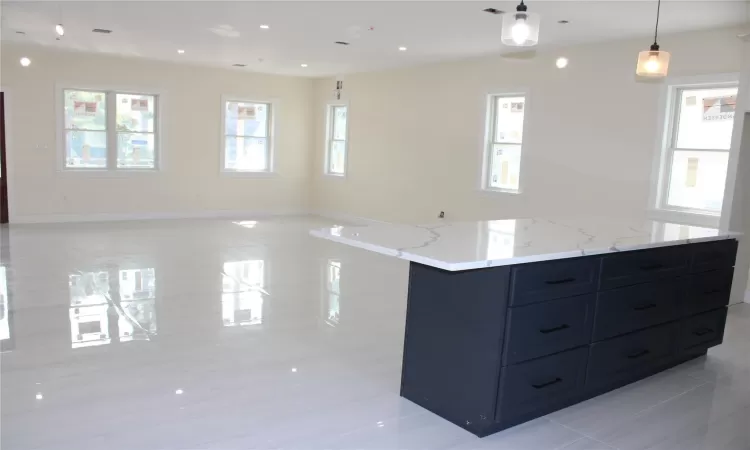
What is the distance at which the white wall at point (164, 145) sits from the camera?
8.65 metres

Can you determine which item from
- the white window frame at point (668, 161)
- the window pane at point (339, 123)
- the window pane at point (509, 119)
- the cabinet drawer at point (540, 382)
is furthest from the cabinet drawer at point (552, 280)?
the window pane at point (339, 123)

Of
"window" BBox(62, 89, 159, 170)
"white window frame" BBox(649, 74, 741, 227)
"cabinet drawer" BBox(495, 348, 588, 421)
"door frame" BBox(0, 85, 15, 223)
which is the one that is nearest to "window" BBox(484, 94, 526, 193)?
"white window frame" BBox(649, 74, 741, 227)

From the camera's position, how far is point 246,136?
34.7 feet

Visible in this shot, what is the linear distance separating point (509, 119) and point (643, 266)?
4.66m

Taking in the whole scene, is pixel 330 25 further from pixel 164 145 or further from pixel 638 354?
pixel 164 145

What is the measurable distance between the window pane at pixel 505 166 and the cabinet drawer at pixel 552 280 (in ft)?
15.1

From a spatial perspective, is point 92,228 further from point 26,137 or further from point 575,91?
point 575,91

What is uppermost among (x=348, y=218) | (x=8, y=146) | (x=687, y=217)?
(x=8, y=146)

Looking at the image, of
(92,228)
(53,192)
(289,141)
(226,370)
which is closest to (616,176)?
(226,370)

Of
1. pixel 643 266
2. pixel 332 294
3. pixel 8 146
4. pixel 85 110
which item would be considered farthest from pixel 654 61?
pixel 8 146

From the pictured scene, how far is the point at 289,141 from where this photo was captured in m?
11.0

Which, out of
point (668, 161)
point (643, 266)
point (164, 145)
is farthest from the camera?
point (164, 145)

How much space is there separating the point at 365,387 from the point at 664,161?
4.24m

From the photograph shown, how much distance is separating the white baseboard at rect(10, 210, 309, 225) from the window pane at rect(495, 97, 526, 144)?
471 centimetres
